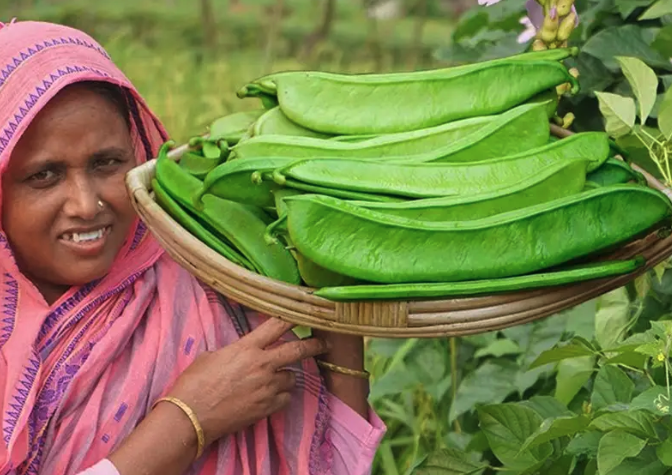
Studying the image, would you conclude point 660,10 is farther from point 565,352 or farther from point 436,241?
point 436,241

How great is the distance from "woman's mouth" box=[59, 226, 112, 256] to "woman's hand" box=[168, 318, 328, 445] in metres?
0.30

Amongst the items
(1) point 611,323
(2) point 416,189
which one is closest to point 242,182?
(2) point 416,189

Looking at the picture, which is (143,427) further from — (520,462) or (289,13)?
(289,13)

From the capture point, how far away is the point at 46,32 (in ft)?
7.93

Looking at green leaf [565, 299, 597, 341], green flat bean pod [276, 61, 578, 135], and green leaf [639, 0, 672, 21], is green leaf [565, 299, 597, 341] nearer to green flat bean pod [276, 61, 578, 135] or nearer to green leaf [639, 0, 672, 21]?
green leaf [639, 0, 672, 21]

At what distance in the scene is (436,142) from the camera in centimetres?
214

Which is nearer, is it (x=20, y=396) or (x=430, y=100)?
(x=430, y=100)

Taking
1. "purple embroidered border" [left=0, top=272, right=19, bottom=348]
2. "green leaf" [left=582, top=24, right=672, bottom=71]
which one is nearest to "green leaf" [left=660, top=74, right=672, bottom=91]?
"green leaf" [left=582, top=24, right=672, bottom=71]

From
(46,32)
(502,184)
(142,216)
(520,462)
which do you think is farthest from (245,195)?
(520,462)

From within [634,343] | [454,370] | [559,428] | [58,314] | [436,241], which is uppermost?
[436,241]

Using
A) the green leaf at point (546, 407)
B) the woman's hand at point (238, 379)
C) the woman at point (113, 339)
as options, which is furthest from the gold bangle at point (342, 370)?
the green leaf at point (546, 407)

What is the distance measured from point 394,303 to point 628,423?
480 mm

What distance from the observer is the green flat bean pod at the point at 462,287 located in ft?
6.29

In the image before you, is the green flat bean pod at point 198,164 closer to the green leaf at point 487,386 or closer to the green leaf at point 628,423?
the green leaf at point 628,423
